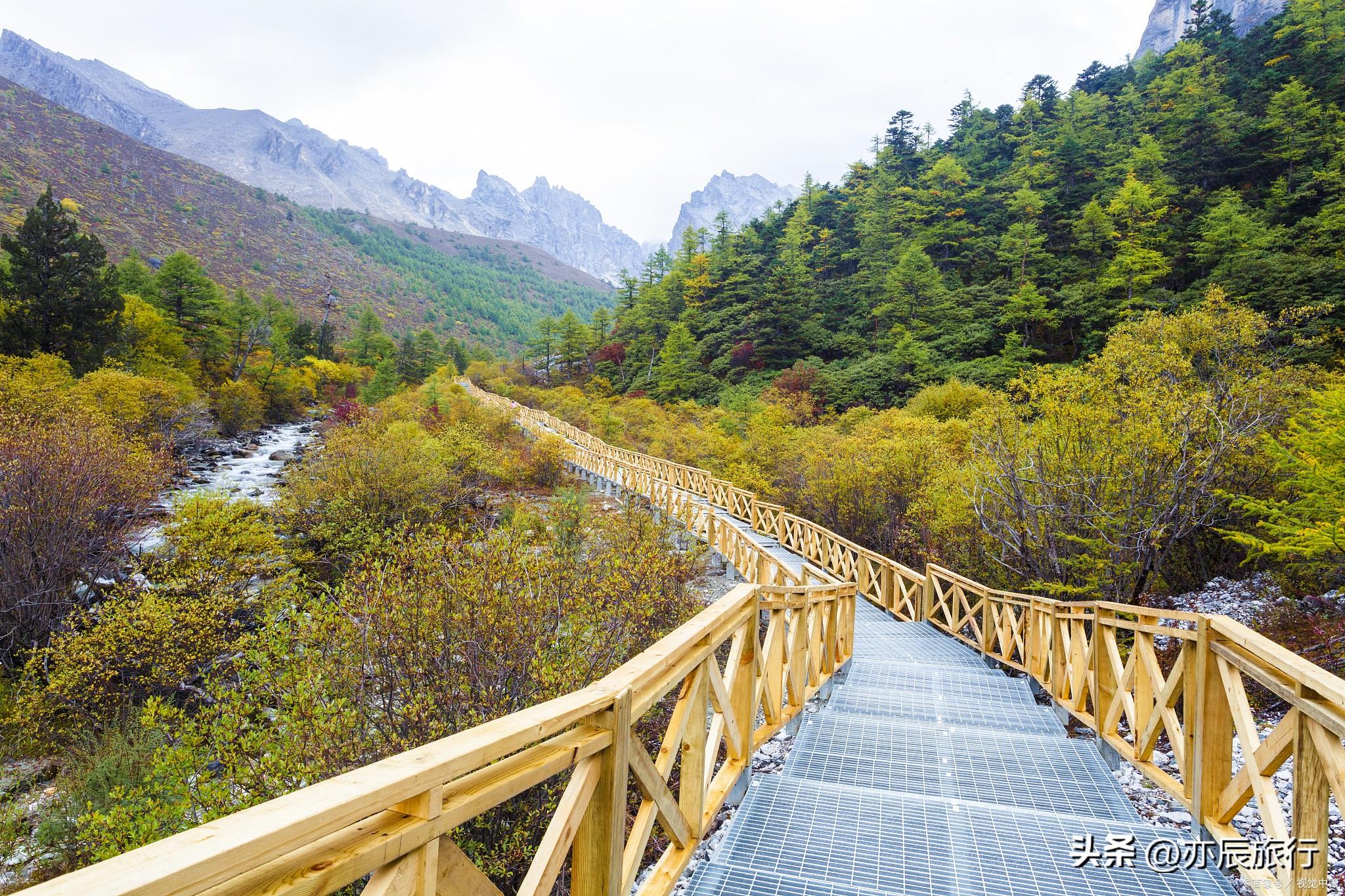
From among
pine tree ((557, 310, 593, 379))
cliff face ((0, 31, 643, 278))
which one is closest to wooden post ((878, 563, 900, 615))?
pine tree ((557, 310, 593, 379))


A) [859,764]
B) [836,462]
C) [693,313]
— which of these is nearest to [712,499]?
[836,462]

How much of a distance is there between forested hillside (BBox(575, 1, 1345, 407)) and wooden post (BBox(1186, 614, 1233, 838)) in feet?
72.6

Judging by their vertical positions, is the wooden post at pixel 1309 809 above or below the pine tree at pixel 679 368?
below

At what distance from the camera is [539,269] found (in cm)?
16138

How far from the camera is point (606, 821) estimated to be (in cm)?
187

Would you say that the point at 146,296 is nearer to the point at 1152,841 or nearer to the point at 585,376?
the point at 585,376

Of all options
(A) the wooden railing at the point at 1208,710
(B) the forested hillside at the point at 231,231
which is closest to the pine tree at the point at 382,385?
(B) the forested hillside at the point at 231,231

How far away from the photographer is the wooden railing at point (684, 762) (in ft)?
3.35

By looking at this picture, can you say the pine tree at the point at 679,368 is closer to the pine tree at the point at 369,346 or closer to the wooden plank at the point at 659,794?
the pine tree at the point at 369,346

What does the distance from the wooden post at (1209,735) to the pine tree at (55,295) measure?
1210 inches

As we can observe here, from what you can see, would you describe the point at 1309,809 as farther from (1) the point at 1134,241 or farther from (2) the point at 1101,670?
(1) the point at 1134,241

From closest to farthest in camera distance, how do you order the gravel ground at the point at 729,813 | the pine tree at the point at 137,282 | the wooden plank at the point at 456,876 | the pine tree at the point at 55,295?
the wooden plank at the point at 456,876 < the gravel ground at the point at 729,813 < the pine tree at the point at 55,295 < the pine tree at the point at 137,282

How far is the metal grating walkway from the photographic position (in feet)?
8.88

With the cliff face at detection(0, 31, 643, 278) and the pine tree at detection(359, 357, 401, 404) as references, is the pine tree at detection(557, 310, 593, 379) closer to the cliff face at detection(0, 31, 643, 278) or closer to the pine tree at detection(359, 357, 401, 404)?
the pine tree at detection(359, 357, 401, 404)
